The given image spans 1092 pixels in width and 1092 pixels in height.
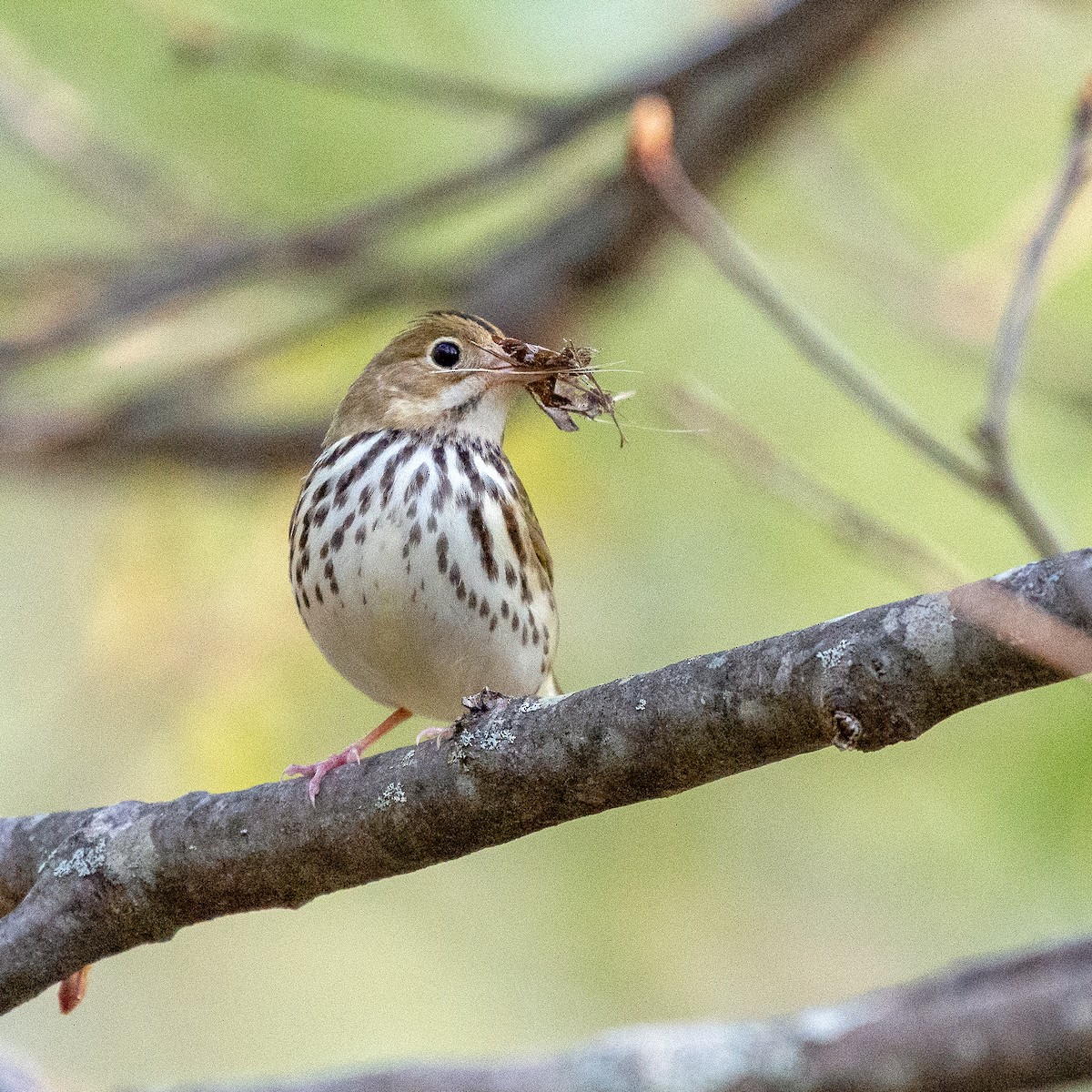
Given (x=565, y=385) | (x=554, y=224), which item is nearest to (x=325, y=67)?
(x=554, y=224)

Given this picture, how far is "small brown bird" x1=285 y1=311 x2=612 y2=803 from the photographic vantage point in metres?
4.33

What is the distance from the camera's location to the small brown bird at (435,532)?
4.33m

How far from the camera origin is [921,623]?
2586 mm

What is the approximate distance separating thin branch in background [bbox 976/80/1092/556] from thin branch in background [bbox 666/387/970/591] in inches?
8.5

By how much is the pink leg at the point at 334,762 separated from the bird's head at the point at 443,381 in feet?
3.09

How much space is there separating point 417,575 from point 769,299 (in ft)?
4.23

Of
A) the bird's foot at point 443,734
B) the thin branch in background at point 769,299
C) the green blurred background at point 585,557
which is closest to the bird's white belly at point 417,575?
the bird's foot at point 443,734

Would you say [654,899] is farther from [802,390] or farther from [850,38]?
[850,38]

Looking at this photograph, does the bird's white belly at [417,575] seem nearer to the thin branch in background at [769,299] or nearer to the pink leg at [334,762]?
the pink leg at [334,762]

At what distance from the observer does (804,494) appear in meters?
3.75

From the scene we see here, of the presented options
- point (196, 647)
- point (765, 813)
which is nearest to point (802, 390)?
point (765, 813)

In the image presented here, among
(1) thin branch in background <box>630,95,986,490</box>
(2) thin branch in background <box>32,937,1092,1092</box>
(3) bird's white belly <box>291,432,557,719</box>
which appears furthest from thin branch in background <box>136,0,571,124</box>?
(2) thin branch in background <box>32,937,1092,1092</box>

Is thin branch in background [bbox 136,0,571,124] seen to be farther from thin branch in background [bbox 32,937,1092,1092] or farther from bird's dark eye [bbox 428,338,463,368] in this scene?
thin branch in background [bbox 32,937,1092,1092]

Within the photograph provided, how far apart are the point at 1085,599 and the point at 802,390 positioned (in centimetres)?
527
